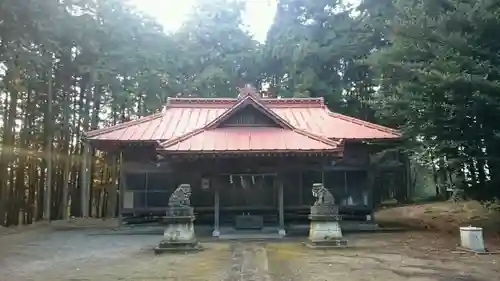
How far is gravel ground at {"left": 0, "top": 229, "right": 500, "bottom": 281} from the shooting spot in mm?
6277

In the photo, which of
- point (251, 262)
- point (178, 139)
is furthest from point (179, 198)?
point (178, 139)

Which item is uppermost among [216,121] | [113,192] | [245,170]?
[216,121]

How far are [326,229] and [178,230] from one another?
3282 millimetres

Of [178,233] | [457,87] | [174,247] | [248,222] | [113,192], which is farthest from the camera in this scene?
[113,192]

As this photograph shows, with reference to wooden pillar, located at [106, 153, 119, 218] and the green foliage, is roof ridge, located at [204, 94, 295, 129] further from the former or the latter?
wooden pillar, located at [106, 153, 119, 218]

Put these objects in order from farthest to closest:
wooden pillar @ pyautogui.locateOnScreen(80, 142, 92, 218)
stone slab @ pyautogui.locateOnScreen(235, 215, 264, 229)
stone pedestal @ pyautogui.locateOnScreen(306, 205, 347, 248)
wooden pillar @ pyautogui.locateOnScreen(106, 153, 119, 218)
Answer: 1. wooden pillar @ pyautogui.locateOnScreen(106, 153, 119, 218)
2. wooden pillar @ pyautogui.locateOnScreen(80, 142, 92, 218)
3. stone slab @ pyautogui.locateOnScreen(235, 215, 264, 229)
4. stone pedestal @ pyautogui.locateOnScreen(306, 205, 347, 248)

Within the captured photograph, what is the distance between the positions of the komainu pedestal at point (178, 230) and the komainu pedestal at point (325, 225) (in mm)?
2634

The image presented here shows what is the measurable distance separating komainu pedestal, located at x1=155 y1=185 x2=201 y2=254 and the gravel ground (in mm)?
424

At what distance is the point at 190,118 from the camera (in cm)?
1525

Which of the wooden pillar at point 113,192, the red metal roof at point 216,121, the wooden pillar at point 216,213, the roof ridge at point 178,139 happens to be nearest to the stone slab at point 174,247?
the wooden pillar at point 216,213

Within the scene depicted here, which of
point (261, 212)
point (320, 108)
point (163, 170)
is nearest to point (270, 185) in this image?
point (261, 212)

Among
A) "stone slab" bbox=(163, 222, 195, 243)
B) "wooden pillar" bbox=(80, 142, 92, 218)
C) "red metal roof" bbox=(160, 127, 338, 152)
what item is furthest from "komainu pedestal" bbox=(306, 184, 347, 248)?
"wooden pillar" bbox=(80, 142, 92, 218)

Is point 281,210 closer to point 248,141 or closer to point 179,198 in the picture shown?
point 248,141

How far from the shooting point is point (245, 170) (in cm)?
1260
